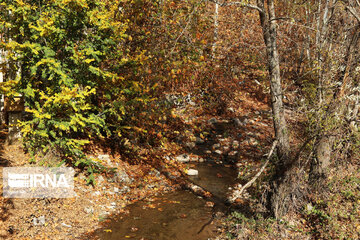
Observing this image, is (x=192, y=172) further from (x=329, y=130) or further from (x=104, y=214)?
(x=329, y=130)

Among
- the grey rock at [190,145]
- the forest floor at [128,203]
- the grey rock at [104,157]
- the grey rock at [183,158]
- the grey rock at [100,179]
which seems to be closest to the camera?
the forest floor at [128,203]

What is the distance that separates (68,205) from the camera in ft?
22.5

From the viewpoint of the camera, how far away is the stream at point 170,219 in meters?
6.46

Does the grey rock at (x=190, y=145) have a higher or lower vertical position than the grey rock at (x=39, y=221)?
higher

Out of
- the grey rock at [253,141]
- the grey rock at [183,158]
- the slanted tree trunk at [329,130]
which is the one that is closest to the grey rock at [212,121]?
the grey rock at [253,141]

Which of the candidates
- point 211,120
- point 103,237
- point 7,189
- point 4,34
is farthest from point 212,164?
point 4,34

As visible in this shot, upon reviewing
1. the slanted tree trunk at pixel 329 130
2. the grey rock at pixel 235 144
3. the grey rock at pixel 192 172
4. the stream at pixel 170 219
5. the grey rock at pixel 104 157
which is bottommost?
the stream at pixel 170 219

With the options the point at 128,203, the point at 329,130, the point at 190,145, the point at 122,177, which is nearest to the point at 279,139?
the point at 329,130

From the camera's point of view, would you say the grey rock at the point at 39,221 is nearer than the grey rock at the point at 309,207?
Yes

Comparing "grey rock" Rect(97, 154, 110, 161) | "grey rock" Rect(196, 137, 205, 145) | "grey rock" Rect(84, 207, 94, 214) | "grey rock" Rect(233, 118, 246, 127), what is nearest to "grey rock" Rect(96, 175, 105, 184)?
"grey rock" Rect(97, 154, 110, 161)

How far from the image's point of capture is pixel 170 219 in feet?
23.6

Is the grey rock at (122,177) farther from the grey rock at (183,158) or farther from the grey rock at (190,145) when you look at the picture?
the grey rock at (190,145)

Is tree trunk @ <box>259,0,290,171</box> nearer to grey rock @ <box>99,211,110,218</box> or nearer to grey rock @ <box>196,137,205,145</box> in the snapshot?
grey rock @ <box>99,211,110,218</box>

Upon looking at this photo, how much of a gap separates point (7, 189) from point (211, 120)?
384 inches
